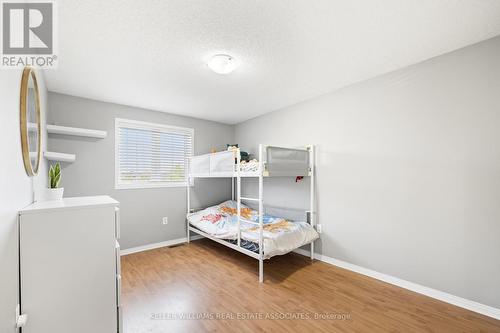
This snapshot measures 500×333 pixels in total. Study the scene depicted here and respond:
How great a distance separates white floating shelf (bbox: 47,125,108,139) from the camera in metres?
2.64

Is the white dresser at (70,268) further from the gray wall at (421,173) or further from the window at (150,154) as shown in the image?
the gray wall at (421,173)

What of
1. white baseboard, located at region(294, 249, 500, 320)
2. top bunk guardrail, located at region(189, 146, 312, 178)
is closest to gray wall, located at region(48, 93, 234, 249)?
top bunk guardrail, located at region(189, 146, 312, 178)

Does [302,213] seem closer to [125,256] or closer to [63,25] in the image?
[125,256]

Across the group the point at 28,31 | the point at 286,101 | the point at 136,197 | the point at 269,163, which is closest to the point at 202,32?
the point at 28,31

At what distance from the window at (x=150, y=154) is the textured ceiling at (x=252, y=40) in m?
0.79

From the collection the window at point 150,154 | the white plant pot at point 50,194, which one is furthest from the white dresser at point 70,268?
the window at point 150,154

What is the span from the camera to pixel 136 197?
346 cm

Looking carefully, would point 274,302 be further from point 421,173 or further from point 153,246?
point 153,246

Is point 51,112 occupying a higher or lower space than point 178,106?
lower

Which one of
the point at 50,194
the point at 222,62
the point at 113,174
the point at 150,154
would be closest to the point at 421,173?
the point at 222,62

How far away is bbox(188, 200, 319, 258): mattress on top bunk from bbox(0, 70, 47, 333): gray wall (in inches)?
77.5

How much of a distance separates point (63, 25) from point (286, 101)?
8.56ft

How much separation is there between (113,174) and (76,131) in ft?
2.50

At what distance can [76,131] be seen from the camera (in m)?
2.80
